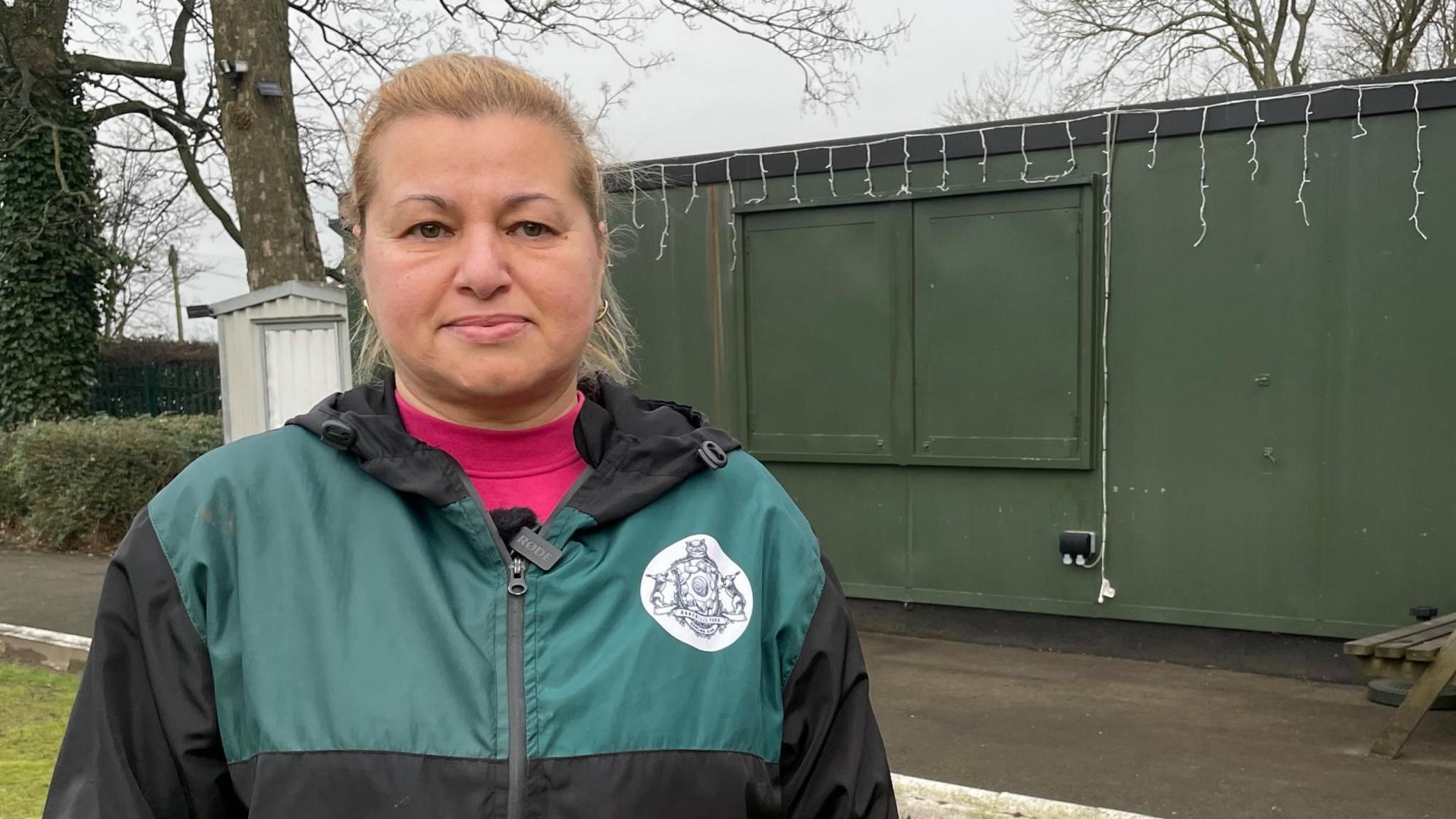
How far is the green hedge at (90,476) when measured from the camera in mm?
10742

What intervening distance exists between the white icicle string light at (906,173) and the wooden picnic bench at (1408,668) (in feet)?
11.1

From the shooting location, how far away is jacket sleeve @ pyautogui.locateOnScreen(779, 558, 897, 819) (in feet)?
5.15

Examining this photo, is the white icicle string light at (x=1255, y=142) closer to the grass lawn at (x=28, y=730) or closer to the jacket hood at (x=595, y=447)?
the jacket hood at (x=595, y=447)

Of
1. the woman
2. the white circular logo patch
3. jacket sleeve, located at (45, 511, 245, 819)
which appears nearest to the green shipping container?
the woman

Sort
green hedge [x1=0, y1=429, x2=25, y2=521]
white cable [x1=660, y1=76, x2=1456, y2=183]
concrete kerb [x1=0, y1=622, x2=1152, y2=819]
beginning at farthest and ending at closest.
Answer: green hedge [x1=0, y1=429, x2=25, y2=521] → white cable [x1=660, y1=76, x2=1456, y2=183] → concrete kerb [x1=0, y1=622, x2=1152, y2=819]

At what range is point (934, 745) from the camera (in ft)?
17.3

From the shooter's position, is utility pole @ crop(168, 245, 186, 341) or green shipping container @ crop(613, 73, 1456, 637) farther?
utility pole @ crop(168, 245, 186, 341)

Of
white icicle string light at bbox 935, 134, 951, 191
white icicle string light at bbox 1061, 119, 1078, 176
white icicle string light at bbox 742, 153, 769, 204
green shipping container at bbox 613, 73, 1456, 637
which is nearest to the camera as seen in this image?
green shipping container at bbox 613, 73, 1456, 637

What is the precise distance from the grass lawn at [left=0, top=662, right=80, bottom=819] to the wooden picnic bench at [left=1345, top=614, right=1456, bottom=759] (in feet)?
15.9

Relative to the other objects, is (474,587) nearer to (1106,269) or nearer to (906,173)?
(1106,269)

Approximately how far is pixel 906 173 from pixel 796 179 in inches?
28.4

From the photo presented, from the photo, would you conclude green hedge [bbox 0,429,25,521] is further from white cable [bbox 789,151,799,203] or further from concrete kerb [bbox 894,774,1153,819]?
concrete kerb [bbox 894,774,1153,819]

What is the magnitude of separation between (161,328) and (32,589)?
1155 inches

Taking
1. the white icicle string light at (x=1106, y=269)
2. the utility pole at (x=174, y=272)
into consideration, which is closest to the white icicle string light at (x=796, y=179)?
the white icicle string light at (x=1106, y=269)
